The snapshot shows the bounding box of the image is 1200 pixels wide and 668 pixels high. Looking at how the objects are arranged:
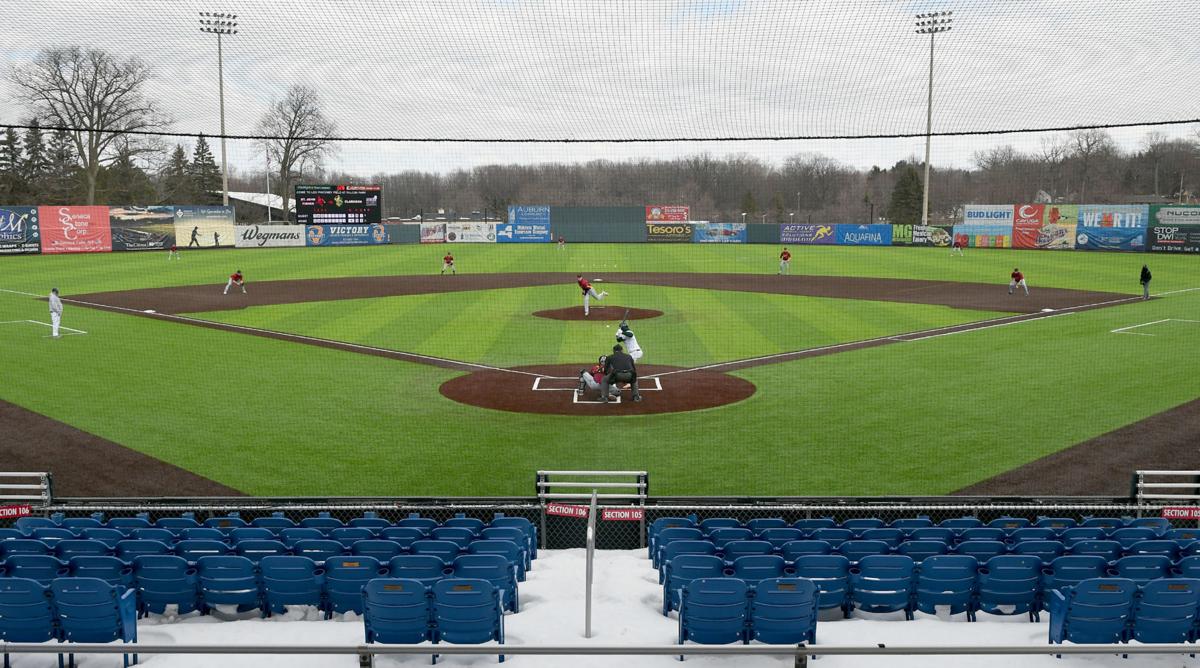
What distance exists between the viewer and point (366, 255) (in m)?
63.8

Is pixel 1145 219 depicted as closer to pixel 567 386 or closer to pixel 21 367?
pixel 567 386

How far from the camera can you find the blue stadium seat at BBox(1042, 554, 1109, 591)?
26.7ft

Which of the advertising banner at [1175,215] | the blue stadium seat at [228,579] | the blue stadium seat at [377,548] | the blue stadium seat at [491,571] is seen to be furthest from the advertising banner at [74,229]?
the advertising banner at [1175,215]

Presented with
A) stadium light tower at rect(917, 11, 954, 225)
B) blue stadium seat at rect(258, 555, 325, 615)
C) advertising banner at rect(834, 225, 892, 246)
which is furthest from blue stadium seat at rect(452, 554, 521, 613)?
A: advertising banner at rect(834, 225, 892, 246)

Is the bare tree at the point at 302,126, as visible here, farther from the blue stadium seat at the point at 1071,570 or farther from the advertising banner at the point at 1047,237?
the advertising banner at the point at 1047,237

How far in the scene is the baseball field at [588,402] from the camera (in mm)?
15164

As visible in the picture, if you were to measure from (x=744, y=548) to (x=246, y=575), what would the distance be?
4876 millimetres

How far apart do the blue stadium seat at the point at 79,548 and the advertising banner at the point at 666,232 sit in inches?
2758

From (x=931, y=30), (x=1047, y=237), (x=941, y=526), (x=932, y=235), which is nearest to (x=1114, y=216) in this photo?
(x=1047, y=237)

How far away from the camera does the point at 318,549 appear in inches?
359

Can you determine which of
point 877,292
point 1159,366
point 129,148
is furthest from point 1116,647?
point 129,148

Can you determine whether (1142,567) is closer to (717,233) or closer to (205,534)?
(205,534)

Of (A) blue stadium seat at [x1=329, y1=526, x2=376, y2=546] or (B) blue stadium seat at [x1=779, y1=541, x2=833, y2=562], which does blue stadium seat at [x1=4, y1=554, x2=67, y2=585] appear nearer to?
(A) blue stadium seat at [x1=329, y1=526, x2=376, y2=546]

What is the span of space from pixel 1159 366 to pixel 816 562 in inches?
796
